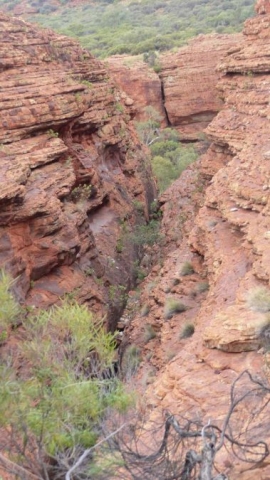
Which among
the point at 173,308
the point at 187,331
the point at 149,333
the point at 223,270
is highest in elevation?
the point at 223,270

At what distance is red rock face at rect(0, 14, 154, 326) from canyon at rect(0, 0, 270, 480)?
0.16ft

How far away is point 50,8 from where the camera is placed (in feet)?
246

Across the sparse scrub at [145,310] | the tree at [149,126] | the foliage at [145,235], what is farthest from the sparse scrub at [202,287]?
the tree at [149,126]

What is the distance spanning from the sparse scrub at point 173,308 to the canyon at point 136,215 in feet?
0.63

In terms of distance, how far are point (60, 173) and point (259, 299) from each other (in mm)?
9447

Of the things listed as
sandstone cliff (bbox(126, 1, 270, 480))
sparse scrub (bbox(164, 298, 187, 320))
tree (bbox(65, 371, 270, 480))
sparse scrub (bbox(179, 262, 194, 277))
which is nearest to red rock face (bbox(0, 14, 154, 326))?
sandstone cliff (bbox(126, 1, 270, 480))

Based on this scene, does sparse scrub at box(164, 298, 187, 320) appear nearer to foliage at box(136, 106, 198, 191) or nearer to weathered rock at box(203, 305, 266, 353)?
weathered rock at box(203, 305, 266, 353)

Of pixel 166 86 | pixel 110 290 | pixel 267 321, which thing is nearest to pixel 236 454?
pixel 267 321

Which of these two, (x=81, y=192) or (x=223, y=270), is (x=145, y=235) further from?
(x=223, y=270)

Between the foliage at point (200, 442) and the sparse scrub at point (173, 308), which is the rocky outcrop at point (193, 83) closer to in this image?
the sparse scrub at point (173, 308)

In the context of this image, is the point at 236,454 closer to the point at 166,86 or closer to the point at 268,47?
the point at 268,47

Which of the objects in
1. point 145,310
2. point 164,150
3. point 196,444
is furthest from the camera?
point 164,150

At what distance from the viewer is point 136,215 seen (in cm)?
2245

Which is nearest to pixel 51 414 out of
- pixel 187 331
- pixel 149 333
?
pixel 187 331
